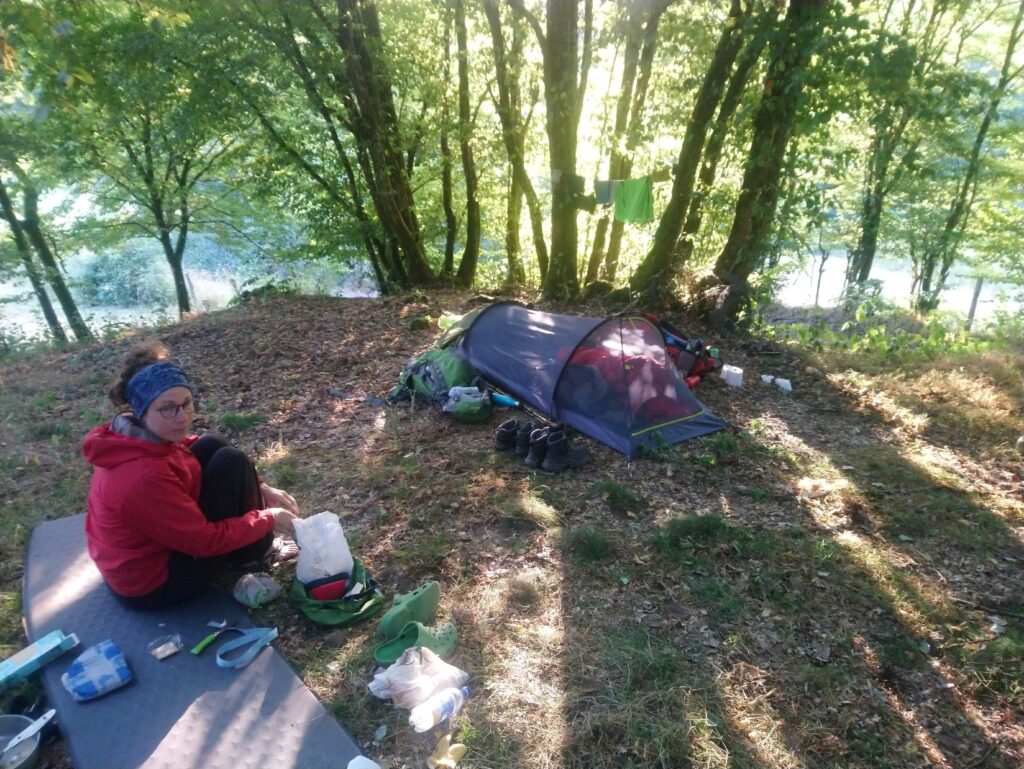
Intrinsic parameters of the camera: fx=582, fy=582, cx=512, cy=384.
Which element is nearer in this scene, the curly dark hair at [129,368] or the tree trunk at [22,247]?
the curly dark hair at [129,368]

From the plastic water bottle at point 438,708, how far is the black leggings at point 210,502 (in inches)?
51.9

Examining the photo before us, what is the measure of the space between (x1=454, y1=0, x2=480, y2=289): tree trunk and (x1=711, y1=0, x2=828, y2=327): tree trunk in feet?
16.4

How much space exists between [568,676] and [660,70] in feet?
32.7

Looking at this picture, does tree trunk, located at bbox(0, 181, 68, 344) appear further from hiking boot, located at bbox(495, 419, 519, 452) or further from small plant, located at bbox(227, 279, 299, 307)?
hiking boot, located at bbox(495, 419, 519, 452)

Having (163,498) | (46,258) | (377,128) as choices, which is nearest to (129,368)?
(163,498)

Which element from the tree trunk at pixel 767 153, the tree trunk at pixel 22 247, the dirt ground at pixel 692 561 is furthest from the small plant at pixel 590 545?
the tree trunk at pixel 22 247

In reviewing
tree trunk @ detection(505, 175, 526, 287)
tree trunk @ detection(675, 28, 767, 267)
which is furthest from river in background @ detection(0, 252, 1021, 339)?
tree trunk @ detection(675, 28, 767, 267)

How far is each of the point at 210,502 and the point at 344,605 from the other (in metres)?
0.88

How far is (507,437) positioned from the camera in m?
4.97

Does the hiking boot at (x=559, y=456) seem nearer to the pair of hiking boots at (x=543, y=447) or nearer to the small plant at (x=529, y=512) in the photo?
the pair of hiking boots at (x=543, y=447)

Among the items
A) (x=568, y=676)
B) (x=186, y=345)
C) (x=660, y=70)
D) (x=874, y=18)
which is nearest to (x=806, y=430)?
(x=568, y=676)

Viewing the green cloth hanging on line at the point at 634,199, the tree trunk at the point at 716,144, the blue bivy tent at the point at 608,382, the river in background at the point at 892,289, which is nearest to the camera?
the blue bivy tent at the point at 608,382

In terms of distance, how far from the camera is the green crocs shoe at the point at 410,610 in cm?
296

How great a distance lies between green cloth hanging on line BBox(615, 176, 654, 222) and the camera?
7.84 m
